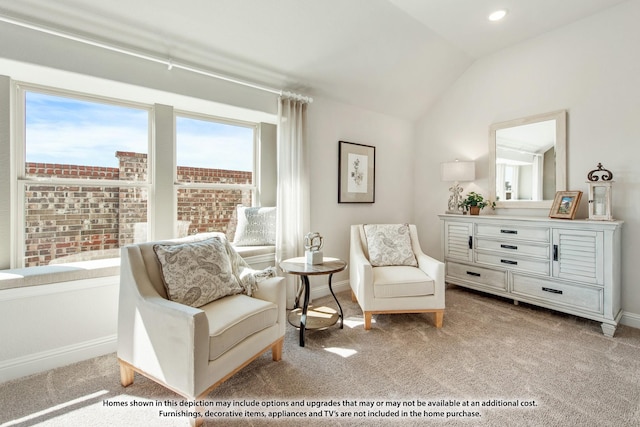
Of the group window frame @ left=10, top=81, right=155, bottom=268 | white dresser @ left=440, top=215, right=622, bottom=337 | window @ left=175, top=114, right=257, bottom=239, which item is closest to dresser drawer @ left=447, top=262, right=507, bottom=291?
white dresser @ left=440, top=215, right=622, bottom=337

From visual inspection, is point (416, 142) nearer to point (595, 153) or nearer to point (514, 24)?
point (514, 24)

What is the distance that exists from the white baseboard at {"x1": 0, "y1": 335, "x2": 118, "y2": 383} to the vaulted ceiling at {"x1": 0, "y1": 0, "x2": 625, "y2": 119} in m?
2.13

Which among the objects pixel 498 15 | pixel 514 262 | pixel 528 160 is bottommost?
pixel 514 262

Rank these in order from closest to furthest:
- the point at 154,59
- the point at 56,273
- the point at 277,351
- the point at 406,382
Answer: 1. the point at 406,382
2. the point at 56,273
3. the point at 277,351
4. the point at 154,59

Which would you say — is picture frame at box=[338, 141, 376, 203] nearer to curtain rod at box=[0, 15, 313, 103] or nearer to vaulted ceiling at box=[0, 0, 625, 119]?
vaulted ceiling at box=[0, 0, 625, 119]

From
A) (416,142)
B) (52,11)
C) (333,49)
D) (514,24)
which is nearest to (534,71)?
(514,24)

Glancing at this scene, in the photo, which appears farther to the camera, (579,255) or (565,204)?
(565,204)

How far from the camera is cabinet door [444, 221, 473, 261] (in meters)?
3.55

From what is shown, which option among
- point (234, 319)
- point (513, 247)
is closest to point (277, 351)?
point (234, 319)

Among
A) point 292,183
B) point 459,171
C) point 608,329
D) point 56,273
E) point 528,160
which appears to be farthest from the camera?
point 459,171

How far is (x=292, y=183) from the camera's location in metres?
3.14

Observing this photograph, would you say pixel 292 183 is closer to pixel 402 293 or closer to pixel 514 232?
pixel 402 293

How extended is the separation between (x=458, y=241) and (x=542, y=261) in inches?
33.9

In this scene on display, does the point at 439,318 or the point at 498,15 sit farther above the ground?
the point at 498,15
